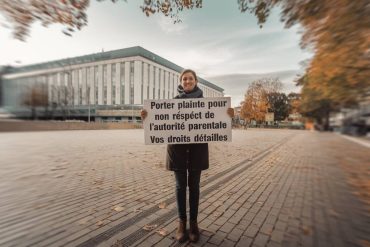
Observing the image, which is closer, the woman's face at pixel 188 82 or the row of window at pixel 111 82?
the woman's face at pixel 188 82

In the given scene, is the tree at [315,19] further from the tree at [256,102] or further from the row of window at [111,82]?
the row of window at [111,82]

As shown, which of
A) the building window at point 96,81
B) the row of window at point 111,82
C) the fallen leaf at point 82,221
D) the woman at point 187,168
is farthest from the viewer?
the building window at point 96,81

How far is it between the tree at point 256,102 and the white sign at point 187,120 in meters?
60.0

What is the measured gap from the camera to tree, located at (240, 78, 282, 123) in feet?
203

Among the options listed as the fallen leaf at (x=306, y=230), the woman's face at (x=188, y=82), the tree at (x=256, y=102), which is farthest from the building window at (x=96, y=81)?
the fallen leaf at (x=306, y=230)

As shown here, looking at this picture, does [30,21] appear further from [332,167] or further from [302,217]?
[332,167]

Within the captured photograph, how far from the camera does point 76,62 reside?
9225 centimetres

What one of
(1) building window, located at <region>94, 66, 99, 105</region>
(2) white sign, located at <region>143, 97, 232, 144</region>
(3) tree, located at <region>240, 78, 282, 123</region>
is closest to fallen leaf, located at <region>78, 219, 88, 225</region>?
(2) white sign, located at <region>143, 97, 232, 144</region>

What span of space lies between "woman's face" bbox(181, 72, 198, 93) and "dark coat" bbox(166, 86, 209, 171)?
0.29 ft

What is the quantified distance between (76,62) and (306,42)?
9952 centimetres

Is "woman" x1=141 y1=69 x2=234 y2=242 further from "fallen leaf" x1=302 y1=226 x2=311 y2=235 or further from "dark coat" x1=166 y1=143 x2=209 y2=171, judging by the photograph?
"fallen leaf" x1=302 y1=226 x2=311 y2=235

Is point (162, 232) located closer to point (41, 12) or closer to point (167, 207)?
point (167, 207)

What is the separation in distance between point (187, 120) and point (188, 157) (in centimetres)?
59

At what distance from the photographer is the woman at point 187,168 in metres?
3.23
